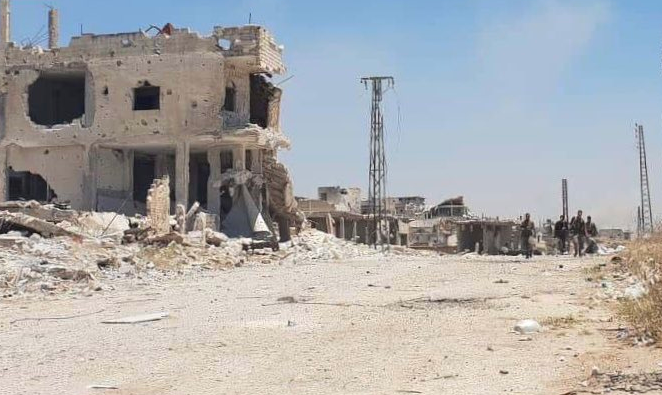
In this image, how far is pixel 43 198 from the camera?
37.9 m

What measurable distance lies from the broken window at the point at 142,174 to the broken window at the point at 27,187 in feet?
12.5

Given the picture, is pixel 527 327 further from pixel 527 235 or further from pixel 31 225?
pixel 527 235

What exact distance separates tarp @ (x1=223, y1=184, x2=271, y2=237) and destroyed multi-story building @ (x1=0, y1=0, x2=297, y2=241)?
0.05 metres

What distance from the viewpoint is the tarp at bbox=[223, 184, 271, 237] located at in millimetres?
32500

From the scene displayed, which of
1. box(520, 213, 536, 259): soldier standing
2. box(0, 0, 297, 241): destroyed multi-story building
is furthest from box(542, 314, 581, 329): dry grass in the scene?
box(0, 0, 297, 241): destroyed multi-story building

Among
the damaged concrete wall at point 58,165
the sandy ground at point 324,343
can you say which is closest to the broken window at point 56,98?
the damaged concrete wall at point 58,165

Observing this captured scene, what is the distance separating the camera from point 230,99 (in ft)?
115

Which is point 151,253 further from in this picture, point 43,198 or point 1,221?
point 43,198

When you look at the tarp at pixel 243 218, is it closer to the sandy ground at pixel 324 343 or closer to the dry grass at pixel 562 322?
the sandy ground at pixel 324 343

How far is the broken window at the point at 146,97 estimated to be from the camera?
3466 cm

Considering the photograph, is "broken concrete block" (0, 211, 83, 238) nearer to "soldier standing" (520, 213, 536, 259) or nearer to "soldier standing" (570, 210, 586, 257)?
"soldier standing" (520, 213, 536, 259)

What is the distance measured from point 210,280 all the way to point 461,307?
7.88 m

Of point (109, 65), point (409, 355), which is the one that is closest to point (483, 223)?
point (109, 65)

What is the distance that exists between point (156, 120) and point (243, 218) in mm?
5161
